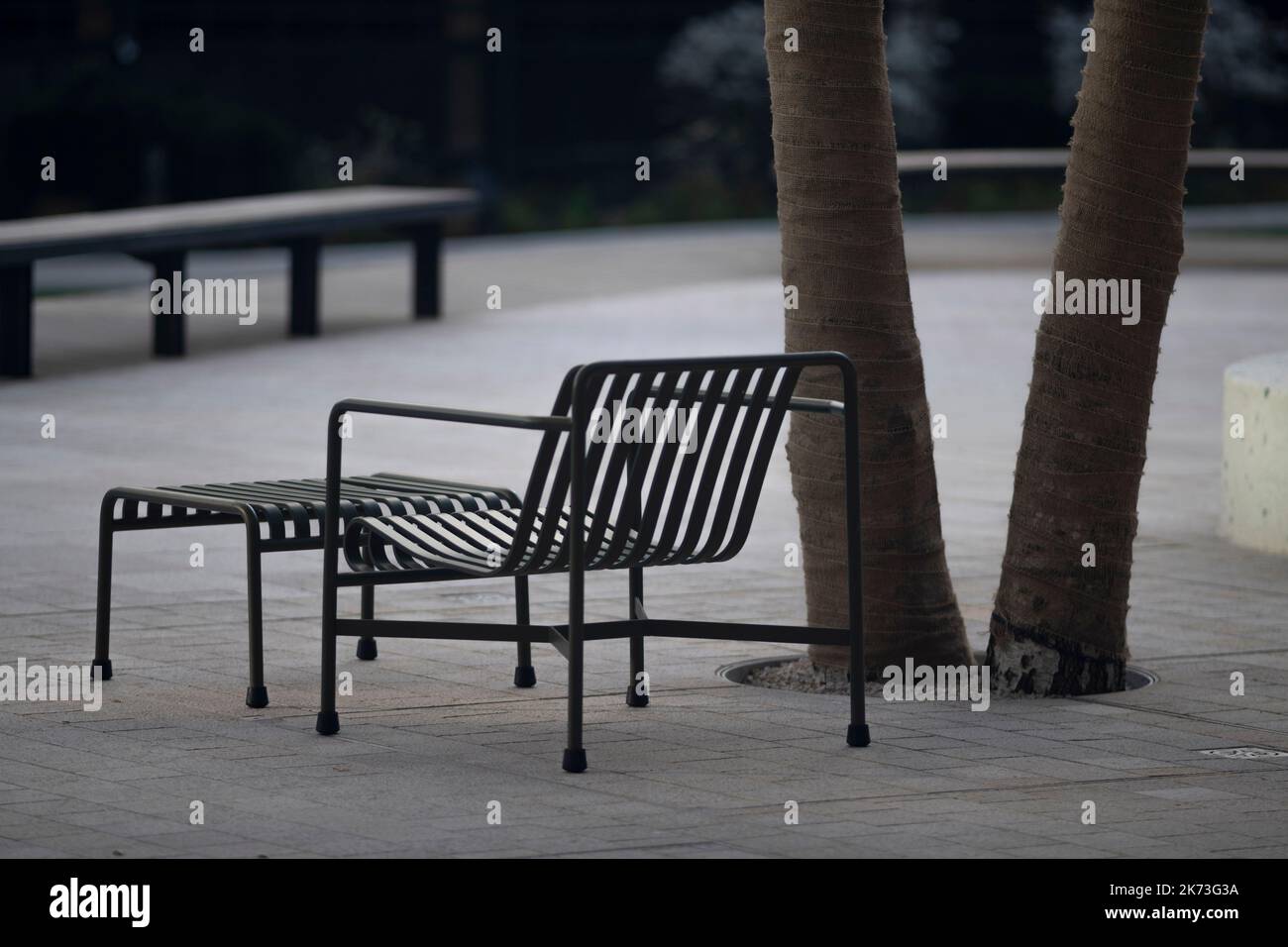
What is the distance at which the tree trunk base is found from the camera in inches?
284

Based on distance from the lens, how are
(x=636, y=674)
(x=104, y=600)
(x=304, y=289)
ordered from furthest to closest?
(x=304, y=289)
(x=104, y=600)
(x=636, y=674)

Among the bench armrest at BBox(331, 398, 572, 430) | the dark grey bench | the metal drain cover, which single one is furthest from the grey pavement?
the bench armrest at BBox(331, 398, 572, 430)

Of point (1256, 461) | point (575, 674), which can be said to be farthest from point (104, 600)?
point (1256, 461)

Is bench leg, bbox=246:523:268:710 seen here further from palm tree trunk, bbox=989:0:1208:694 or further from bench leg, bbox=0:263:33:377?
bench leg, bbox=0:263:33:377

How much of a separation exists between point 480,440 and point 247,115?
14.9 meters

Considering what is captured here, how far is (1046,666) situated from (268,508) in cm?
232

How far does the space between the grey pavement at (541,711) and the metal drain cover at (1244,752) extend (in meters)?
0.05

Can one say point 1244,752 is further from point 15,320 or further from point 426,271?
point 426,271

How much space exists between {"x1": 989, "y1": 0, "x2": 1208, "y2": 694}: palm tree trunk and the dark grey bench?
9261mm

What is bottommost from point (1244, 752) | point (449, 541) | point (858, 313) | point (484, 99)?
point (1244, 752)

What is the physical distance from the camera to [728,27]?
32.8 m

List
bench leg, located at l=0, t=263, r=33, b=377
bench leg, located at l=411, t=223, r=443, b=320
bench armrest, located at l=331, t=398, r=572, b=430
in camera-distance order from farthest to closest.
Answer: bench leg, located at l=411, t=223, r=443, b=320
bench leg, located at l=0, t=263, r=33, b=377
bench armrest, located at l=331, t=398, r=572, b=430

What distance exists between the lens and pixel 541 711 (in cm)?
693

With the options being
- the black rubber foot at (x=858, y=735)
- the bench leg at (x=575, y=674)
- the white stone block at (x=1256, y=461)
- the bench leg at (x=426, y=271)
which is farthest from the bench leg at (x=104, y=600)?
the bench leg at (x=426, y=271)
